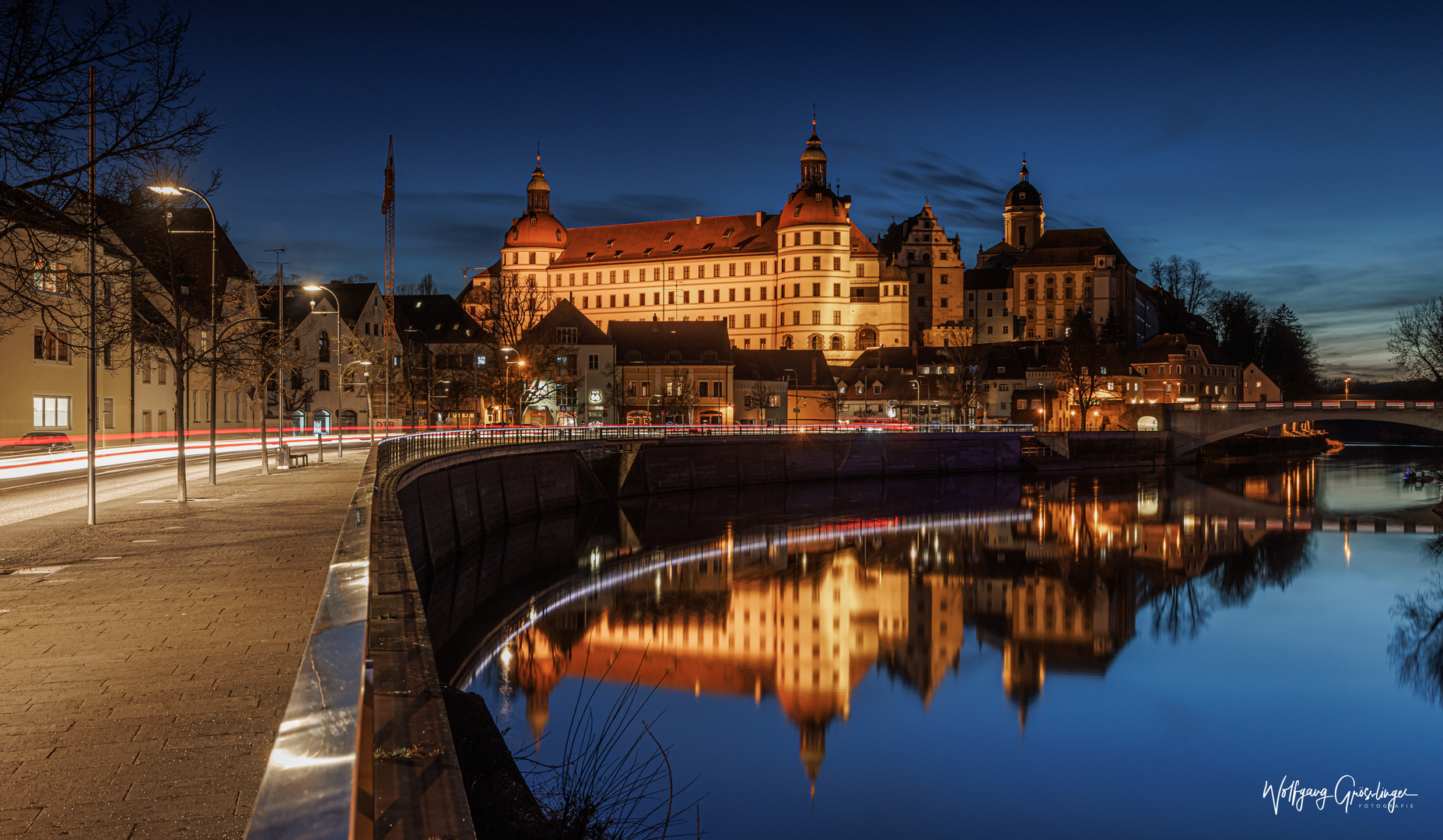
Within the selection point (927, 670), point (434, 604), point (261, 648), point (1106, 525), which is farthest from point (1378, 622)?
point (261, 648)

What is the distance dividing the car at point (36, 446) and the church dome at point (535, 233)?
103 m

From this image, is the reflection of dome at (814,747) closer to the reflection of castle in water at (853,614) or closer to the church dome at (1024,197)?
the reflection of castle in water at (853,614)

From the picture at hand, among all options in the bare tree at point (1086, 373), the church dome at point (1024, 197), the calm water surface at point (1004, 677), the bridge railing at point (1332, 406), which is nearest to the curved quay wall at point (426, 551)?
the calm water surface at point (1004, 677)

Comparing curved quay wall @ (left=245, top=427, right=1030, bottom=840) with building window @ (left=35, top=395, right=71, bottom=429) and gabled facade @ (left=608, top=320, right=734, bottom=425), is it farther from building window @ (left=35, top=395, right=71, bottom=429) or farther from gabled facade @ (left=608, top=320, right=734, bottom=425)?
gabled facade @ (left=608, top=320, right=734, bottom=425)

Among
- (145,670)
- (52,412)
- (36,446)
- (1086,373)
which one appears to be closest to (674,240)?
(1086,373)

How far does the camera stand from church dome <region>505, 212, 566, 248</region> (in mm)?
139875

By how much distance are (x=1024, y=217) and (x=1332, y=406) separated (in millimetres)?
103886

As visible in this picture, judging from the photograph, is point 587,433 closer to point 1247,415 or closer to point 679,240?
point 1247,415

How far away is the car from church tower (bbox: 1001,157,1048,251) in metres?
156

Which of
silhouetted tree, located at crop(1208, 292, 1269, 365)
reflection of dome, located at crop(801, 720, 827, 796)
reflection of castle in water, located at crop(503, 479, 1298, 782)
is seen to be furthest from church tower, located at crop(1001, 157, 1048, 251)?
reflection of dome, located at crop(801, 720, 827, 796)

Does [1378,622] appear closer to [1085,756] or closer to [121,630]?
[1085,756]

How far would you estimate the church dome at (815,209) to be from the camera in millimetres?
126875

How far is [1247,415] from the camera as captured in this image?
3223 inches

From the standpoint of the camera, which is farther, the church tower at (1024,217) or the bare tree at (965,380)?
the church tower at (1024,217)
